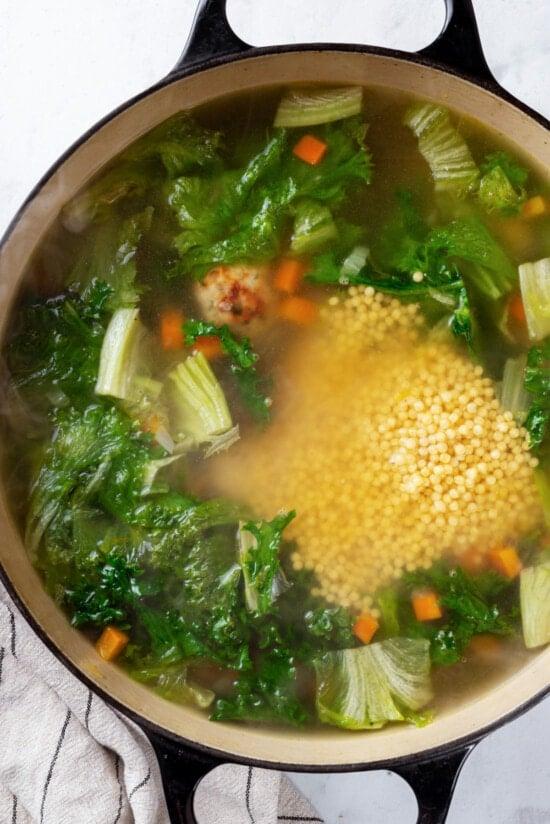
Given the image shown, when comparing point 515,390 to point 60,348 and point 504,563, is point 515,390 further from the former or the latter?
point 60,348

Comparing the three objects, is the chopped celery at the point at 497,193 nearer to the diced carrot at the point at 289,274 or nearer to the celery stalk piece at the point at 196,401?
the diced carrot at the point at 289,274

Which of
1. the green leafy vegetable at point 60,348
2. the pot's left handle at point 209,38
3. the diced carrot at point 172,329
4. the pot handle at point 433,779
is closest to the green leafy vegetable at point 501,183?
the pot's left handle at point 209,38

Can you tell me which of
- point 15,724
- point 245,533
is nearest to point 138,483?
point 245,533

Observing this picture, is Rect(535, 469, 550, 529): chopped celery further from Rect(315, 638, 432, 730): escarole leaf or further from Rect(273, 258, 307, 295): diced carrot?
Rect(273, 258, 307, 295): diced carrot

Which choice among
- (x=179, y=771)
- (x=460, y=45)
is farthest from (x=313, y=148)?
(x=179, y=771)

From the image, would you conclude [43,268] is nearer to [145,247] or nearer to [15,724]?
[145,247]

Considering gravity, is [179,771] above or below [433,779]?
above
